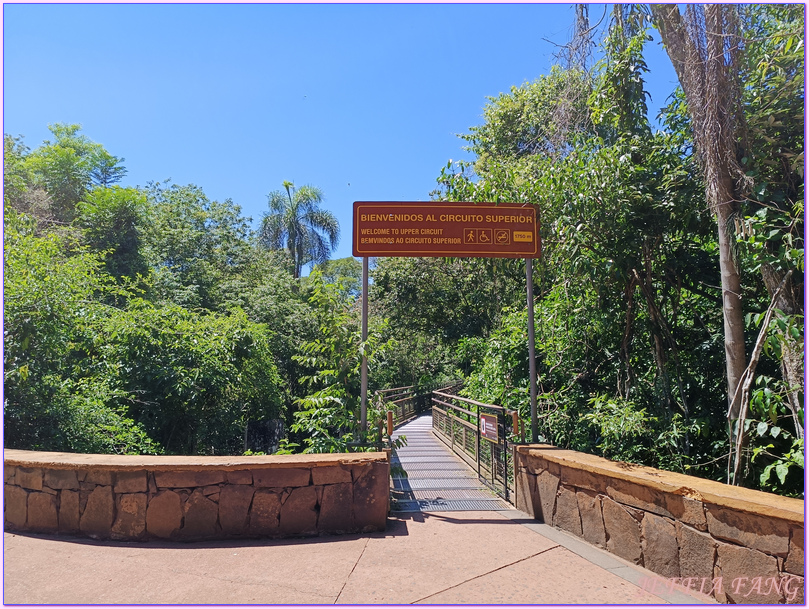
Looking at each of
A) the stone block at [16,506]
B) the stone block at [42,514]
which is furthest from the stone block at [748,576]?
the stone block at [16,506]

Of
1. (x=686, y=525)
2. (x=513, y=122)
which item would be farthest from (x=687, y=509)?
(x=513, y=122)

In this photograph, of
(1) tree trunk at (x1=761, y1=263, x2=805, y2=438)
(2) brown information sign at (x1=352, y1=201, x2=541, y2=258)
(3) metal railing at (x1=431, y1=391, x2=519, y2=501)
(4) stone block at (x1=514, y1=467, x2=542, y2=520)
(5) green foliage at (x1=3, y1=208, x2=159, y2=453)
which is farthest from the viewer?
(3) metal railing at (x1=431, y1=391, x2=519, y2=501)

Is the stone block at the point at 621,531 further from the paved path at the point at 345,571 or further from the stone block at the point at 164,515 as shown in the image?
the stone block at the point at 164,515

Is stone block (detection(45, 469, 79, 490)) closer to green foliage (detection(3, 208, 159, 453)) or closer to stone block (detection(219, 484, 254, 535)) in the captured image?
stone block (detection(219, 484, 254, 535))

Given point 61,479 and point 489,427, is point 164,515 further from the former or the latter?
point 489,427

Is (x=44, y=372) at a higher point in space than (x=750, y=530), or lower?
higher

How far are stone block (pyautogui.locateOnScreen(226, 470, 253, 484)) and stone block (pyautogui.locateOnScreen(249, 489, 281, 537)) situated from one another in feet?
0.43

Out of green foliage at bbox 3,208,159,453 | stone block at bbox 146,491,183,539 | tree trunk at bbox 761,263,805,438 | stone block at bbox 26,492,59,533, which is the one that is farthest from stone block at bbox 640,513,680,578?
green foliage at bbox 3,208,159,453

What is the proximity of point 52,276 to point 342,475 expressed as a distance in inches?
Result: 187

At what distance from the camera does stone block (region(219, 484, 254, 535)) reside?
14.8 ft

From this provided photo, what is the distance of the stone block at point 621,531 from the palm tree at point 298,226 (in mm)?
28289

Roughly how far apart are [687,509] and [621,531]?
27.9 inches

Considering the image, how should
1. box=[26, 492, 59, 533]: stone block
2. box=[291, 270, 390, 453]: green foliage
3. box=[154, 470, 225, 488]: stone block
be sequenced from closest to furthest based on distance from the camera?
box=[154, 470, 225, 488]: stone block, box=[26, 492, 59, 533]: stone block, box=[291, 270, 390, 453]: green foliage

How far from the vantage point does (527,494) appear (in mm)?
5551
